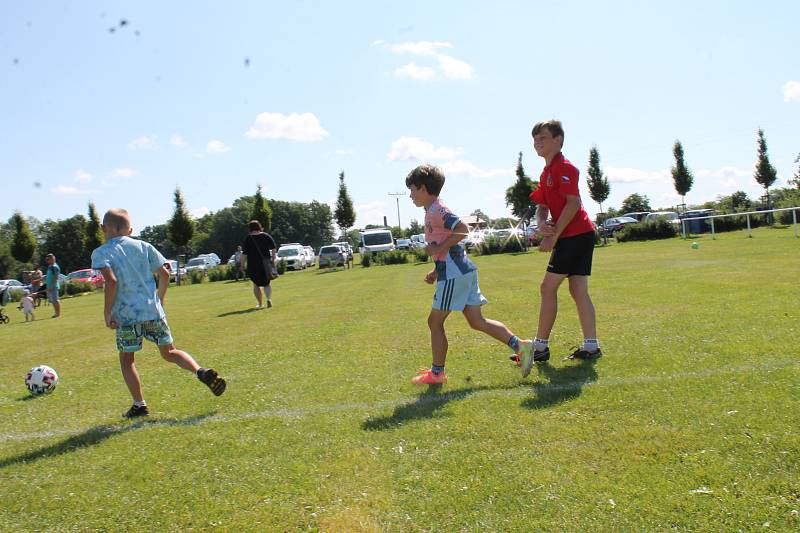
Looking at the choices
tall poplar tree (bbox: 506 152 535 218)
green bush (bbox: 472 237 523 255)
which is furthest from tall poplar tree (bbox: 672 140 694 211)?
green bush (bbox: 472 237 523 255)

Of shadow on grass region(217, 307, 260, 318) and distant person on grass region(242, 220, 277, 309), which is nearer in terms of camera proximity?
shadow on grass region(217, 307, 260, 318)

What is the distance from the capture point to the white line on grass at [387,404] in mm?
4320

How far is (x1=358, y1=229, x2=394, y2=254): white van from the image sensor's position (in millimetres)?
39359

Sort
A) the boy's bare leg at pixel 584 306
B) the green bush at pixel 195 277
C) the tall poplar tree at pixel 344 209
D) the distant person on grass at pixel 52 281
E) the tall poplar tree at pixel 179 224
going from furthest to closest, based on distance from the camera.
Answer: the tall poplar tree at pixel 344 209 → the tall poplar tree at pixel 179 224 → the green bush at pixel 195 277 → the distant person on grass at pixel 52 281 → the boy's bare leg at pixel 584 306

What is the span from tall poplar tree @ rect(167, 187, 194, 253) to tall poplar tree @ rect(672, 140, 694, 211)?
41366 mm

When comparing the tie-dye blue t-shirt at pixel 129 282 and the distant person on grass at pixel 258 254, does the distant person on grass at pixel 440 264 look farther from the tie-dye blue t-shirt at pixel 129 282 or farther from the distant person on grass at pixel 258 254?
the distant person on grass at pixel 258 254

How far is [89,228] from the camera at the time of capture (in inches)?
2016

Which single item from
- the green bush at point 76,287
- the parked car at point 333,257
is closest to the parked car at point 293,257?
the parked car at point 333,257

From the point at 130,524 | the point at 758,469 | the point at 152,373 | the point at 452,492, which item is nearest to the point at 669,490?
the point at 758,469

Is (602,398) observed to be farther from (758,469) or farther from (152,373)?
(152,373)

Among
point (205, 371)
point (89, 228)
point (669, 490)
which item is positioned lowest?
point (669, 490)

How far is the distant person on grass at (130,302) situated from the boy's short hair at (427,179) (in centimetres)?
228

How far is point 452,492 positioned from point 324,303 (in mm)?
10792

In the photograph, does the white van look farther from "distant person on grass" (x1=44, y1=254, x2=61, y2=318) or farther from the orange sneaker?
the orange sneaker
